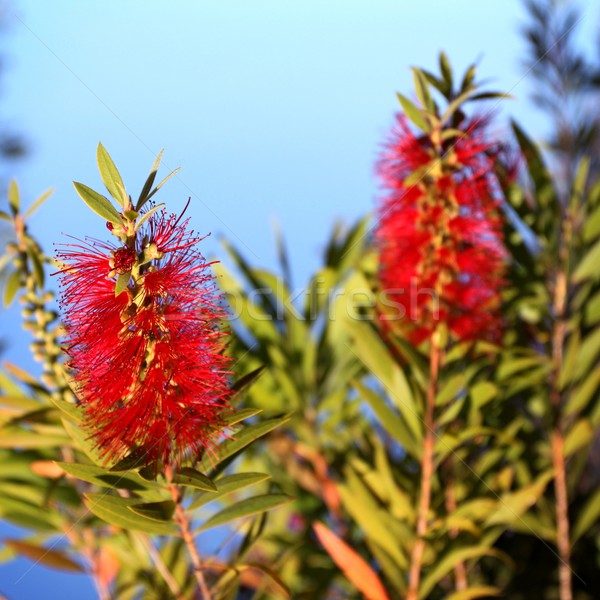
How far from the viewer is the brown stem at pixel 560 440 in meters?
0.60

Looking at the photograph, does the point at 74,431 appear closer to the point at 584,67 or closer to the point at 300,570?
the point at 300,570

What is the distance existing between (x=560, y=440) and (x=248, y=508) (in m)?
0.34

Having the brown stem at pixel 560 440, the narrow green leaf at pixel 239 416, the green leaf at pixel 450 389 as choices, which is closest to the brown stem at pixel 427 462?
the green leaf at pixel 450 389

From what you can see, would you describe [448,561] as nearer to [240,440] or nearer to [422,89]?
[240,440]

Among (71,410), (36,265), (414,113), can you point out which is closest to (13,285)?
(36,265)

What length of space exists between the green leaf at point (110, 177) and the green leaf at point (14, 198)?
148 millimetres

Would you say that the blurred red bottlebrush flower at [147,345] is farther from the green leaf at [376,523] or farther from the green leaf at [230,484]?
the green leaf at [376,523]

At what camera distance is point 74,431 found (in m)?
0.37

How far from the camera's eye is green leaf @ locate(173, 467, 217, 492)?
1.08 ft

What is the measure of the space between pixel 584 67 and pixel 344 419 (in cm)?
62

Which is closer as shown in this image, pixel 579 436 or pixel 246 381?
pixel 246 381

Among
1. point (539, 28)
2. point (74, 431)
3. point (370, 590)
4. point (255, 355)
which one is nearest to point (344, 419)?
point (255, 355)

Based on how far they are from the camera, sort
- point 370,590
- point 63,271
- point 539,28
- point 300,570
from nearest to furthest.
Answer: point 63,271 → point 370,590 → point 300,570 → point 539,28

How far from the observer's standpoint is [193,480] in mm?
339
